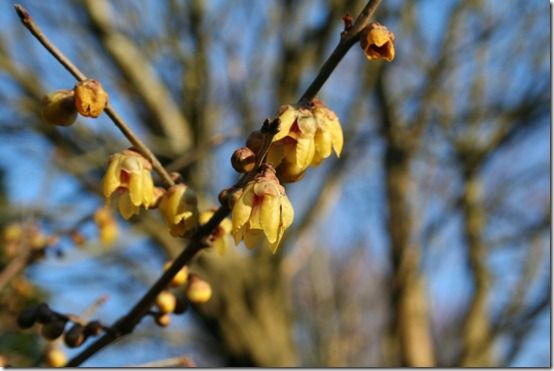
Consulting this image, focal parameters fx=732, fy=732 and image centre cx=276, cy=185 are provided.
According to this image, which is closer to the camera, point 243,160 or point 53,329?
point 243,160

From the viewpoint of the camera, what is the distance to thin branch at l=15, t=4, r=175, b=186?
2.44ft

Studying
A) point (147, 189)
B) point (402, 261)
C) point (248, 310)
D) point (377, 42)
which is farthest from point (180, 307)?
point (402, 261)

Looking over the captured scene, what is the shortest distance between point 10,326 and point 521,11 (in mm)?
3531

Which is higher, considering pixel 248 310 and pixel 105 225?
pixel 248 310

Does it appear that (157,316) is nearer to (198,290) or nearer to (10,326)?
(198,290)

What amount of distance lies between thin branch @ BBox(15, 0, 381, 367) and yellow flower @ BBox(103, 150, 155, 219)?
0.6 inches

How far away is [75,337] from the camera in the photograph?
1002 mm

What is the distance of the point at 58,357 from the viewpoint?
1202 millimetres

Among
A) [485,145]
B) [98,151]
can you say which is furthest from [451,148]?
[98,151]

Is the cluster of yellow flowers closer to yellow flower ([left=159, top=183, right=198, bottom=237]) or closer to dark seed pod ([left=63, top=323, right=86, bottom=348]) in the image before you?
yellow flower ([left=159, top=183, right=198, bottom=237])

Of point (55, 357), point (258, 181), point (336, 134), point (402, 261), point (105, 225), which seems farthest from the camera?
point (402, 261)

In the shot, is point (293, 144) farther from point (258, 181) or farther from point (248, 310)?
point (248, 310)

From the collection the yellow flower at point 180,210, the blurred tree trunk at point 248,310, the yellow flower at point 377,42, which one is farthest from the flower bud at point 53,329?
the blurred tree trunk at point 248,310

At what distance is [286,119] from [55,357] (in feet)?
2.11
